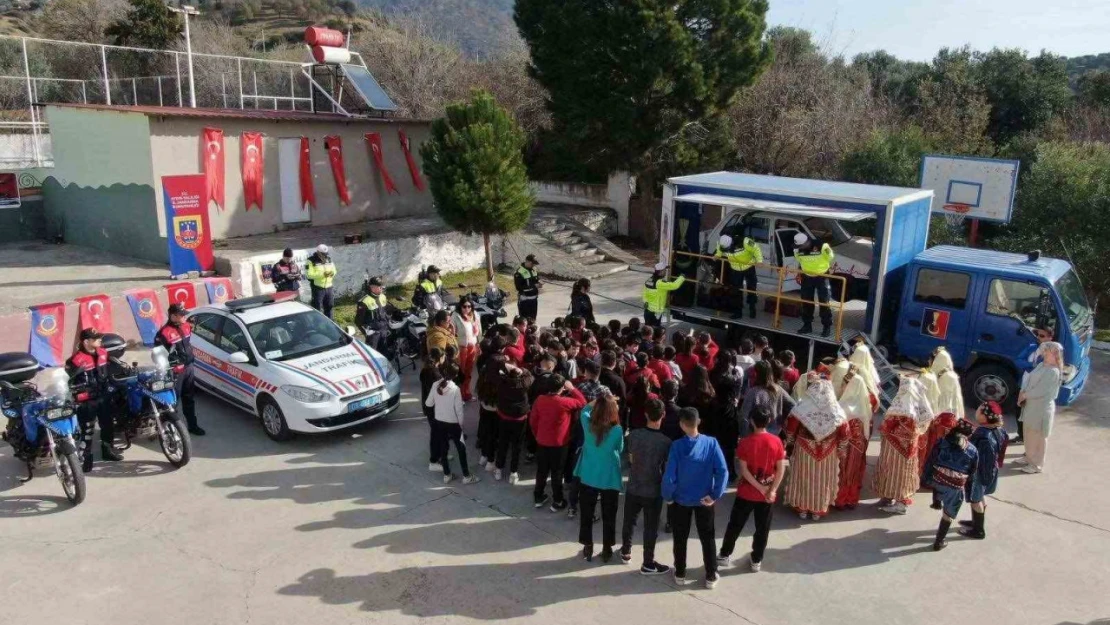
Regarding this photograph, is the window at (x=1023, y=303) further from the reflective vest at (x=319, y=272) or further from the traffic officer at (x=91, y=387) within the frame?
the traffic officer at (x=91, y=387)

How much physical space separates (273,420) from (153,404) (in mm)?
1344

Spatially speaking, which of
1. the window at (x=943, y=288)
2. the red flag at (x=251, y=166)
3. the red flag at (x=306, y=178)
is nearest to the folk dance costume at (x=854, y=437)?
the window at (x=943, y=288)

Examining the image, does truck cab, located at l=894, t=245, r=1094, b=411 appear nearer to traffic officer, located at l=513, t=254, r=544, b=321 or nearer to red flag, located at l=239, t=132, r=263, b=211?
traffic officer, located at l=513, t=254, r=544, b=321

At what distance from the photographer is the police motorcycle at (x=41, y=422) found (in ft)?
25.6

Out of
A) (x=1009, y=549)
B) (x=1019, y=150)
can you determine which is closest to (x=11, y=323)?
(x=1009, y=549)

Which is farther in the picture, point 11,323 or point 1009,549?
point 11,323

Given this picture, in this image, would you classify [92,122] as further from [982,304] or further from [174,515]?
[982,304]

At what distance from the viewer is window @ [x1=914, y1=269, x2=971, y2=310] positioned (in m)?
10.4

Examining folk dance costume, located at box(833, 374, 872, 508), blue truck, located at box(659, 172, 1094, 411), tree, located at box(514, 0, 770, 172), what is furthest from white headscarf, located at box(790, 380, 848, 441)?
tree, located at box(514, 0, 770, 172)

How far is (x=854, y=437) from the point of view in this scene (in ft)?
25.0

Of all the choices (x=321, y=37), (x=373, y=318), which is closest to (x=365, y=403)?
(x=373, y=318)

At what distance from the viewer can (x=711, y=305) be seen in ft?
41.0

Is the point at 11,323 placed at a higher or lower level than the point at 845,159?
lower

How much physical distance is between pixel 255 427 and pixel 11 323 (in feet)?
14.8
